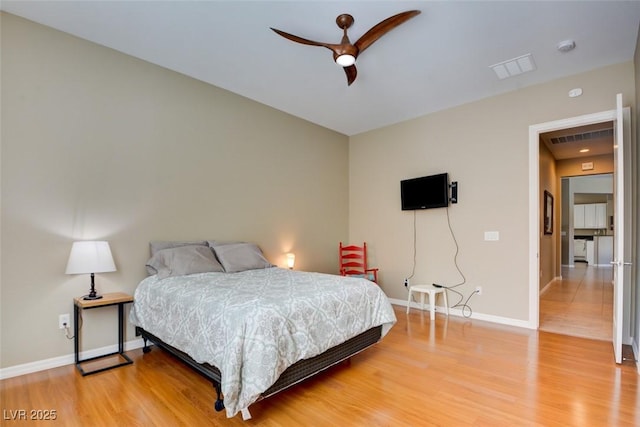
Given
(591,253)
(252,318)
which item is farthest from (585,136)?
(591,253)

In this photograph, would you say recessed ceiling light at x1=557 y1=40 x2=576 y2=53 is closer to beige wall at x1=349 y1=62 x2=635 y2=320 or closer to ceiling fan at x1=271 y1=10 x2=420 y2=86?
beige wall at x1=349 y1=62 x2=635 y2=320

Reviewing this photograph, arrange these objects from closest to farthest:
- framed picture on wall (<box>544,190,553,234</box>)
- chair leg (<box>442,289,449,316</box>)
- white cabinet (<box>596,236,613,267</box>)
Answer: chair leg (<box>442,289,449,316</box>)
framed picture on wall (<box>544,190,553,234</box>)
white cabinet (<box>596,236,613,267</box>)

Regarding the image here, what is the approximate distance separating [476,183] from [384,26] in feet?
8.75

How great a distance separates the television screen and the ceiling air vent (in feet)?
8.13

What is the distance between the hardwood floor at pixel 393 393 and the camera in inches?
77.0

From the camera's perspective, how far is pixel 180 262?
10.1 feet

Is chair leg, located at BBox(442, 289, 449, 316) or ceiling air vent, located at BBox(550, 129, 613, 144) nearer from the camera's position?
chair leg, located at BBox(442, 289, 449, 316)

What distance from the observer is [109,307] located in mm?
2984

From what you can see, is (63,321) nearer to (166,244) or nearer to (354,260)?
(166,244)

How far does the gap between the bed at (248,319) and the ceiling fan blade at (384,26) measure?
200 cm

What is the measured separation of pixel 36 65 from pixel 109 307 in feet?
7.27

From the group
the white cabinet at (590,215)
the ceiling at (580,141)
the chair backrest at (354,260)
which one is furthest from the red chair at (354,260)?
the white cabinet at (590,215)

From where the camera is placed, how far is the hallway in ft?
12.0

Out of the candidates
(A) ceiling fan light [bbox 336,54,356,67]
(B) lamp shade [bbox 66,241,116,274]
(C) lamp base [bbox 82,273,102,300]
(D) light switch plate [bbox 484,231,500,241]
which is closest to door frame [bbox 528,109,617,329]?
(D) light switch plate [bbox 484,231,500,241]
